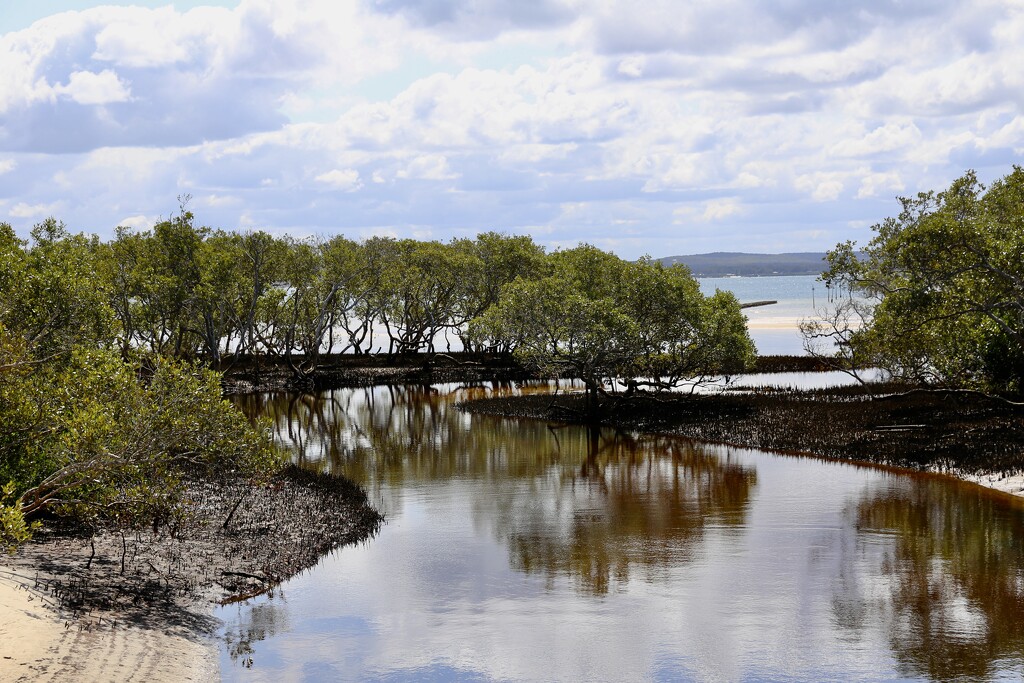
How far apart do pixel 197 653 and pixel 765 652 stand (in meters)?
8.86

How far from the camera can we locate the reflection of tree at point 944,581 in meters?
15.0

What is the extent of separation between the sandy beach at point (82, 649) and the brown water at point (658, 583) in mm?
653

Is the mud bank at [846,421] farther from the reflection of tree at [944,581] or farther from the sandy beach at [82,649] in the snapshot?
the sandy beach at [82,649]

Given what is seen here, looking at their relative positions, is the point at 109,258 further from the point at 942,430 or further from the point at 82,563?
the point at 942,430

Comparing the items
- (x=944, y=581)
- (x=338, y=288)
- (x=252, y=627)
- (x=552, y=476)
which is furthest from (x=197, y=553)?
(x=338, y=288)

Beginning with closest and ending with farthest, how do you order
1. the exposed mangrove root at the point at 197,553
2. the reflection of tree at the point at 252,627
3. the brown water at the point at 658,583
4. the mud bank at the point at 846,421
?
the brown water at the point at 658,583
the reflection of tree at the point at 252,627
the exposed mangrove root at the point at 197,553
the mud bank at the point at 846,421

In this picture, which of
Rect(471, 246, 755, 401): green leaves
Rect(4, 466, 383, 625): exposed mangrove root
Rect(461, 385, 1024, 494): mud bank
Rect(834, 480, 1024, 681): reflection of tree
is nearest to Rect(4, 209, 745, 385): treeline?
Rect(471, 246, 755, 401): green leaves

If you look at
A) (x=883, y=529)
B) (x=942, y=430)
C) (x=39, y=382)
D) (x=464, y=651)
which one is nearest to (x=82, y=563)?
(x=39, y=382)

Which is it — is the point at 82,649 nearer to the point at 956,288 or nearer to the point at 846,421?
the point at 956,288

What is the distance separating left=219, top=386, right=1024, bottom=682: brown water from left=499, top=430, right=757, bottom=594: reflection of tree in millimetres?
91

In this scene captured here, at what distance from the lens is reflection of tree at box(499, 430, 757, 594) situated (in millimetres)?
20422

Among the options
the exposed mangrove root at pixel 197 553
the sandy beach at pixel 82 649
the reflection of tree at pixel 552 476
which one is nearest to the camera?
the sandy beach at pixel 82 649

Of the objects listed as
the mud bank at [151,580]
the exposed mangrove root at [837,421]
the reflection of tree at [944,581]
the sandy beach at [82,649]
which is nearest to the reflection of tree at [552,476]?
the exposed mangrove root at [837,421]

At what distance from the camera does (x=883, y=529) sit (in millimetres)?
22844
